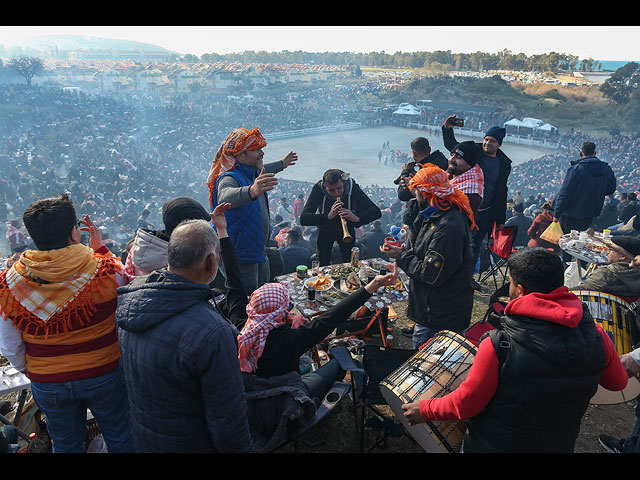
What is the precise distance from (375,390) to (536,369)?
172 cm

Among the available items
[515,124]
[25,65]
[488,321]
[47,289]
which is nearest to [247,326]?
[47,289]

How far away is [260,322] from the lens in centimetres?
267

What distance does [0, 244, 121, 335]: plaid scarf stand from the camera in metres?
2.12

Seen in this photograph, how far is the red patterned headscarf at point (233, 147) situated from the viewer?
4.15 metres

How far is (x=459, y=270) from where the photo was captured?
3.37 metres

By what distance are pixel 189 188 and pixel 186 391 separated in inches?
1107

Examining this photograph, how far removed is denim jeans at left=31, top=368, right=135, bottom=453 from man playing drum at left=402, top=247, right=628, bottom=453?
1956 mm

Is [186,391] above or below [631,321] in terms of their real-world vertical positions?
above

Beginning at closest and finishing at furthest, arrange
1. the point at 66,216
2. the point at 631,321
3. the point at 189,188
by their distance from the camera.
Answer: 1. the point at 66,216
2. the point at 631,321
3. the point at 189,188

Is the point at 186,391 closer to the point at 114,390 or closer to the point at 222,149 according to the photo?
the point at 114,390

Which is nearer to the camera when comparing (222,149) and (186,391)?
(186,391)
